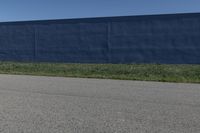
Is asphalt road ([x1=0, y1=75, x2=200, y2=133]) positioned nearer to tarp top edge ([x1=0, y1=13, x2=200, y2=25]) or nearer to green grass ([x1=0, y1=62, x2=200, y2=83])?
green grass ([x1=0, y1=62, x2=200, y2=83])

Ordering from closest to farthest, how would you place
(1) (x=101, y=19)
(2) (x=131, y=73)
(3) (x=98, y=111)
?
(3) (x=98, y=111), (2) (x=131, y=73), (1) (x=101, y=19)

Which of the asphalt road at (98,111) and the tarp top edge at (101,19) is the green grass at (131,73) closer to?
the asphalt road at (98,111)

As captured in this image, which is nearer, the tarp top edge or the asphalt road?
the asphalt road

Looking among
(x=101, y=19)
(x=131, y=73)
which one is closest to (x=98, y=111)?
(x=131, y=73)

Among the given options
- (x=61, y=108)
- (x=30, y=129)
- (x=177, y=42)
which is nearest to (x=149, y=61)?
(x=177, y=42)

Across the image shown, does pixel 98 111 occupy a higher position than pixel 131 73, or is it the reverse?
pixel 131 73

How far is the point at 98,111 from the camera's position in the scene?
7.45 metres

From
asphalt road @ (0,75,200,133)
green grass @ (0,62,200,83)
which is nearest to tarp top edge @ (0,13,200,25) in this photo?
green grass @ (0,62,200,83)

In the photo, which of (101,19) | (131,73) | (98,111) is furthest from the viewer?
(101,19)

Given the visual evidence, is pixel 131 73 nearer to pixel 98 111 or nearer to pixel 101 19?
pixel 101 19

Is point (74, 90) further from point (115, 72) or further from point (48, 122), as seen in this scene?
point (115, 72)

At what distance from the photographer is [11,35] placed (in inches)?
1188

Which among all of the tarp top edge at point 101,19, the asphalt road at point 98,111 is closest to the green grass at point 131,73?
the asphalt road at point 98,111

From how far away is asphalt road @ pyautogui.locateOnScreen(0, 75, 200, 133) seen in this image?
19.7ft
